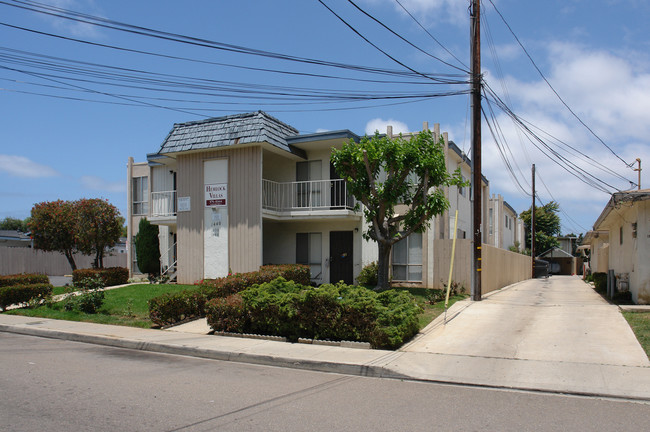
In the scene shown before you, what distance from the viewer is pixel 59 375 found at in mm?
7602

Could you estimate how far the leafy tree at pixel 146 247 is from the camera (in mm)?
23188

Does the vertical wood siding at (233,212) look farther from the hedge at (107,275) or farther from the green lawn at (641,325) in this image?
the green lawn at (641,325)

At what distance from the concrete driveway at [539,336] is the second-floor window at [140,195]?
17.3m

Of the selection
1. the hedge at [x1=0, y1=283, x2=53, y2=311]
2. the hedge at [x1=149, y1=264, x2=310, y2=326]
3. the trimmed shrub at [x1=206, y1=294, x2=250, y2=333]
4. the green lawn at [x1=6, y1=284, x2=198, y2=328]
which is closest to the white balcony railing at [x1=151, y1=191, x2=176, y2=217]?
the green lawn at [x1=6, y1=284, x2=198, y2=328]

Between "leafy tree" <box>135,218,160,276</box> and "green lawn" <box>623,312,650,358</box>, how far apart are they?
1856 cm

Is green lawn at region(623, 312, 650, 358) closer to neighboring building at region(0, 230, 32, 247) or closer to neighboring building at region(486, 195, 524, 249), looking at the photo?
neighboring building at region(486, 195, 524, 249)

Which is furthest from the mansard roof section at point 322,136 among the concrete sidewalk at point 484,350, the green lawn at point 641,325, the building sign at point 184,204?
the green lawn at point 641,325

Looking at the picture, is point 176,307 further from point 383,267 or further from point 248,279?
point 383,267

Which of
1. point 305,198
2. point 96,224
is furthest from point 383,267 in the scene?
point 96,224

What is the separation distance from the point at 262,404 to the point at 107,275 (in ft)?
57.4

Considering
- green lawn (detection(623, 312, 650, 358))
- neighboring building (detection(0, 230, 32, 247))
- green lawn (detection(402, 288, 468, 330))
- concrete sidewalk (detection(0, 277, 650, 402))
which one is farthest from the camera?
neighboring building (detection(0, 230, 32, 247))

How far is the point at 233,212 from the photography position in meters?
19.4

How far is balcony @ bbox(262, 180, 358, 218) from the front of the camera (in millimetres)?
19516

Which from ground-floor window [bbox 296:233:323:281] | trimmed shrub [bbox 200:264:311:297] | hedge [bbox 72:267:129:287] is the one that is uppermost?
ground-floor window [bbox 296:233:323:281]
